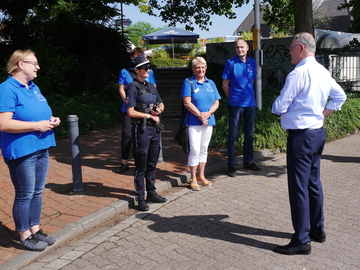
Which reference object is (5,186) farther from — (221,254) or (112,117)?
(112,117)

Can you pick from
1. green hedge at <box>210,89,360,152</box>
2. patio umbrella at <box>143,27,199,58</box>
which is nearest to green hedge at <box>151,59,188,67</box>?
patio umbrella at <box>143,27,199,58</box>

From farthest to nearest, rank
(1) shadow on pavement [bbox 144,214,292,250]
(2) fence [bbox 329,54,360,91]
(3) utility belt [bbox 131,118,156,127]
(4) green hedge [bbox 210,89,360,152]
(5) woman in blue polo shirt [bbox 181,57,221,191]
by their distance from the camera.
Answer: (2) fence [bbox 329,54,360,91]
(4) green hedge [bbox 210,89,360,152]
(5) woman in blue polo shirt [bbox 181,57,221,191]
(3) utility belt [bbox 131,118,156,127]
(1) shadow on pavement [bbox 144,214,292,250]

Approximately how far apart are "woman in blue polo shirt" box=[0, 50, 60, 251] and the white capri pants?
7.90ft

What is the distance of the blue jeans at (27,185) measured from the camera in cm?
393

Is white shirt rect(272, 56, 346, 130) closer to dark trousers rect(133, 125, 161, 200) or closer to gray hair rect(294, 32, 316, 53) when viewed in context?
gray hair rect(294, 32, 316, 53)

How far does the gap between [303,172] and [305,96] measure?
69 cm

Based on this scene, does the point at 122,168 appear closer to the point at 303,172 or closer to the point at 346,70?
the point at 303,172

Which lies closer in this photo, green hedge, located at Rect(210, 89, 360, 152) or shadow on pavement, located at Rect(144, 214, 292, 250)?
shadow on pavement, located at Rect(144, 214, 292, 250)

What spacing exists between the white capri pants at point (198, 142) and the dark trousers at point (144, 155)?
732 millimetres

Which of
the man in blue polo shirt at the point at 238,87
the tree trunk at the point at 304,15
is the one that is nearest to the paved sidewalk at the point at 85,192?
the man in blue polo shirt at the point at 238,87

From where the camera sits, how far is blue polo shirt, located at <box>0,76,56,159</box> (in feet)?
12.3

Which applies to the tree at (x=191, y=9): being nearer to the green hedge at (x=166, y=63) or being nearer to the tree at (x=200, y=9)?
the tree at (x=200, y=9)

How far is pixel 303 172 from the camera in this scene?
3873mm

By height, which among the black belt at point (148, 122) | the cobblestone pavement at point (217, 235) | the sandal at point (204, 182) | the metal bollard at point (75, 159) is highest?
the black belt at point (148, 122)
